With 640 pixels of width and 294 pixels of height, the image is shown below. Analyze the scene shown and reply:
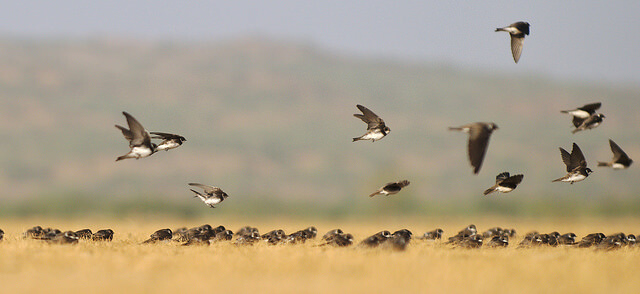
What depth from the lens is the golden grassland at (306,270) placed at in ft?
35.9

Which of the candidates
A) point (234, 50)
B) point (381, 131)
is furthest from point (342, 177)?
point (381, 131)

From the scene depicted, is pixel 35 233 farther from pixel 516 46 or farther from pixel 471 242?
pixel 516 46

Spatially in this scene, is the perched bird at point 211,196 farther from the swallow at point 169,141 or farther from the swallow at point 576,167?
the swallow at point 576,167

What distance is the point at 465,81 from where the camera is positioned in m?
185

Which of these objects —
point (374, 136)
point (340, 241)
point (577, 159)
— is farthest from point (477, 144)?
point (340, 241)

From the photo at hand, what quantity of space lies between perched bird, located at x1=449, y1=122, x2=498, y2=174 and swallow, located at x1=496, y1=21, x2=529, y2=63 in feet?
9.53

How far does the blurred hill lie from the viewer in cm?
11444

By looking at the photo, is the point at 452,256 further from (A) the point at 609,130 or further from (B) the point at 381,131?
(A) the point at 609,130

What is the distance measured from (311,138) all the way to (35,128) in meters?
49.9

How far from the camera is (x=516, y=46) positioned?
1662cm

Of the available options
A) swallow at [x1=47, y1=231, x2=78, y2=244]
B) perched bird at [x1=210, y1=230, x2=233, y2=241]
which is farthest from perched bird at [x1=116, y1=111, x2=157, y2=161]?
perched bird at [x1=210, y1=230, x2=233, y2=241]

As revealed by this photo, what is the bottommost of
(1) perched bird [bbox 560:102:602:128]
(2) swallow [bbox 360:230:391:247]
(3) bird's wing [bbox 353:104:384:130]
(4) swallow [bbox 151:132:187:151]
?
(2) swallow [bbox 360:230:391:247]

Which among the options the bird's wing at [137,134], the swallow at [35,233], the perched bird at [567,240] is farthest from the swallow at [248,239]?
the perched bird at [567,240]

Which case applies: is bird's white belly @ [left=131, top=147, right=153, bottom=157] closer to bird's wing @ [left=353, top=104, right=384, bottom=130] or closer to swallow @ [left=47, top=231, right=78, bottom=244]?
swallow @ [left=47, top=231, right=78, bottom=244]
